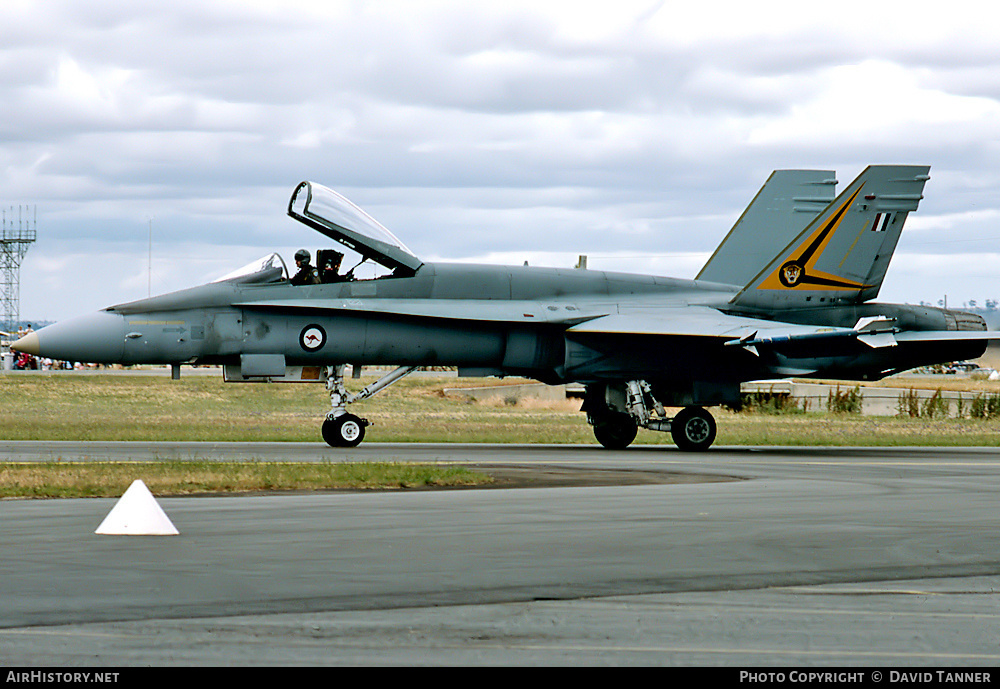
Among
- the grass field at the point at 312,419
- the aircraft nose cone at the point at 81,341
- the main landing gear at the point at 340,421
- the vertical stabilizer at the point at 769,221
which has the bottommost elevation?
the grass field at the point at 312,419

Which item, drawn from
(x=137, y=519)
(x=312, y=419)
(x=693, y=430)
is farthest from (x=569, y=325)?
(x=312, y=419)

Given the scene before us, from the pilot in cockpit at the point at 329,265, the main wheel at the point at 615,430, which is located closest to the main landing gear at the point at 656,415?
the main wheel at the point at 615,430

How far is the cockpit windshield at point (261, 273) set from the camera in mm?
21516

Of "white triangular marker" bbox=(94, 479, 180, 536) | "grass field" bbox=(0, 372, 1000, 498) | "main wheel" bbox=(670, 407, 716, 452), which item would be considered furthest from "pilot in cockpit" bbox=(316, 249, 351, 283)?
"white triangular marker" bbox=(94, 479, 180, 536)

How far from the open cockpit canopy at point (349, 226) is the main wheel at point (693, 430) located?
575 centimetres

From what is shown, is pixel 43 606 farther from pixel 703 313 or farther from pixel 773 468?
pixel 703 313

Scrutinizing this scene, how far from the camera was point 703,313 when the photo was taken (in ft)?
76.3

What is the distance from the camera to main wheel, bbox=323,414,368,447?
2155cm

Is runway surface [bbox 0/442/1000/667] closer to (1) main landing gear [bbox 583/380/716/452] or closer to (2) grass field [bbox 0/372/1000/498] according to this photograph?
(2) grass field [bbox 0/372/1000/498]

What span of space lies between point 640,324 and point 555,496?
9.53 m

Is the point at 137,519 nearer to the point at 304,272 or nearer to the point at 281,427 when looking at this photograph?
the point at 304,272

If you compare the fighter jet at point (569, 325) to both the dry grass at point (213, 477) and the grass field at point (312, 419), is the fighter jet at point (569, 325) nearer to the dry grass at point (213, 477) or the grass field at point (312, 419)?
the grass field at point (312, 419)
